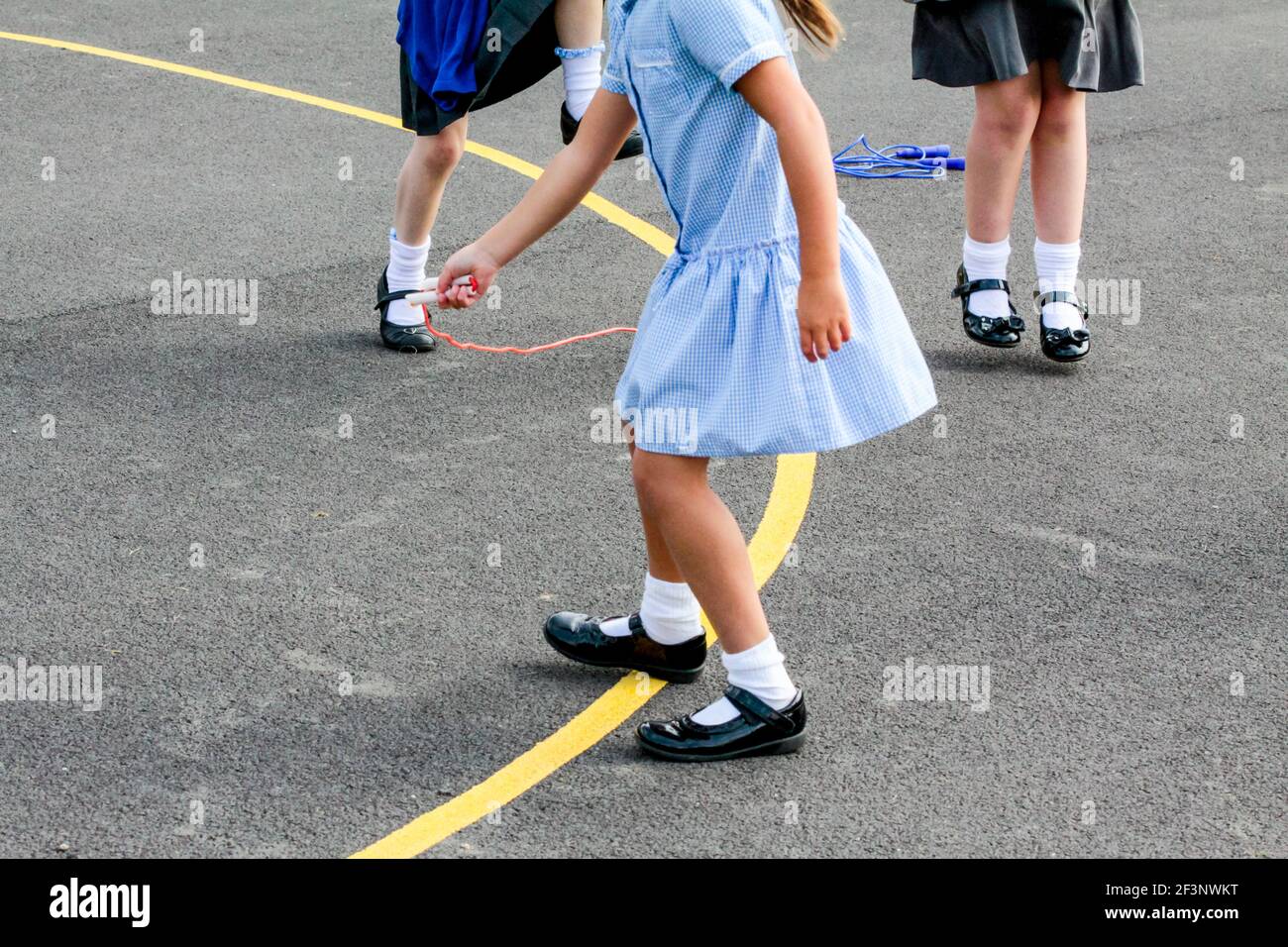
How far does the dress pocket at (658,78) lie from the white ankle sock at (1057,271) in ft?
9.26

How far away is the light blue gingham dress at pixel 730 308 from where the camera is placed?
11.3 ft

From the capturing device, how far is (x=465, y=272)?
3689 millimetres

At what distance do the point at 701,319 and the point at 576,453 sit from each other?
189cm

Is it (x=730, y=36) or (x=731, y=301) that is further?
(x=731, y=301)

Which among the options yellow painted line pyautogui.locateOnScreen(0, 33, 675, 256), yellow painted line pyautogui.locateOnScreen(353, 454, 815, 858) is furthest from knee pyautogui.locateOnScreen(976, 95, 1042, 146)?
yellow painted line pyautogui.locateOnScreen(353, 454, 815, 858)

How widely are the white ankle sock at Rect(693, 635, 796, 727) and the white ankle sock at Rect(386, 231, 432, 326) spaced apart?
2.78 metres

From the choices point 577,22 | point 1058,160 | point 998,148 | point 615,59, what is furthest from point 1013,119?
point 615,59

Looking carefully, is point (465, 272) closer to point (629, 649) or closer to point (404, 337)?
point (629, 649)

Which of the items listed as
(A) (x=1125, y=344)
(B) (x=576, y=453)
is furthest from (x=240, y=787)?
(A) (x=1125, y=344)

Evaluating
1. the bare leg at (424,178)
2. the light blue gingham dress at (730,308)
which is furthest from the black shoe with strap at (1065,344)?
the light blue gingham dress at (730,308)

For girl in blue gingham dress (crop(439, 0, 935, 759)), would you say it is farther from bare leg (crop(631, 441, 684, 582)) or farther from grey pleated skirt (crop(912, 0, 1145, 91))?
grey pleated skirt (crop(912, 0, 1145, 91))

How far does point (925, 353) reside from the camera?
612cm

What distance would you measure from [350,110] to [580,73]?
322 centimetres

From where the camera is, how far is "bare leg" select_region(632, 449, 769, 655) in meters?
3.55
